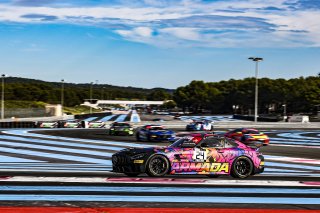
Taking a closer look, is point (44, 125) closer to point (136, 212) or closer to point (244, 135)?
point (244, 135)

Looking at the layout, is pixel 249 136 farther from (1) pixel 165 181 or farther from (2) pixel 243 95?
(2) pixel 243 95

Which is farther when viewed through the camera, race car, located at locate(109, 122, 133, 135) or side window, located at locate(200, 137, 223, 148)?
race car, located at locate(109, 122, 133, 135)

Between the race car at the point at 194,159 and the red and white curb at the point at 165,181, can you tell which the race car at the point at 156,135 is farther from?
the red and white curb at the point at 165,181

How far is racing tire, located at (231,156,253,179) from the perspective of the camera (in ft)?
42.2

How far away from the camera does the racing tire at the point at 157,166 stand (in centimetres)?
1249

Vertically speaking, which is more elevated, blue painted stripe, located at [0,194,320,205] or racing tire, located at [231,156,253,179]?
racing tire, located at [231,156,253,179]

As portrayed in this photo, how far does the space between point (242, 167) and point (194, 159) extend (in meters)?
1.43

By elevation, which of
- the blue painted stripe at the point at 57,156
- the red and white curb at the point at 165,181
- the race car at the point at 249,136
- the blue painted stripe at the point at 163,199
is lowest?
the blue painted stripe at the point at 57,156

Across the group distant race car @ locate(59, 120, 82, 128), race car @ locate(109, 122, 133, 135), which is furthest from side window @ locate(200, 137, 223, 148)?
distant race car @ locate(59, 120, 82, 128)

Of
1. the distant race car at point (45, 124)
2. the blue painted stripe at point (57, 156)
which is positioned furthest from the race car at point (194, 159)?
the distant race car at point (45, 124)

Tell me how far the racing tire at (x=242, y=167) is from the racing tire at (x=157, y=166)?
186 centimetres

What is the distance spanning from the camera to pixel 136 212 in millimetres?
8156

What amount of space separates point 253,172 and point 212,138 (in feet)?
4.83

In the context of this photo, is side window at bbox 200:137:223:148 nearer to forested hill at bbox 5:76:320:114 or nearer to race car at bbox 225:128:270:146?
race car at bbox 225:128:270:146
